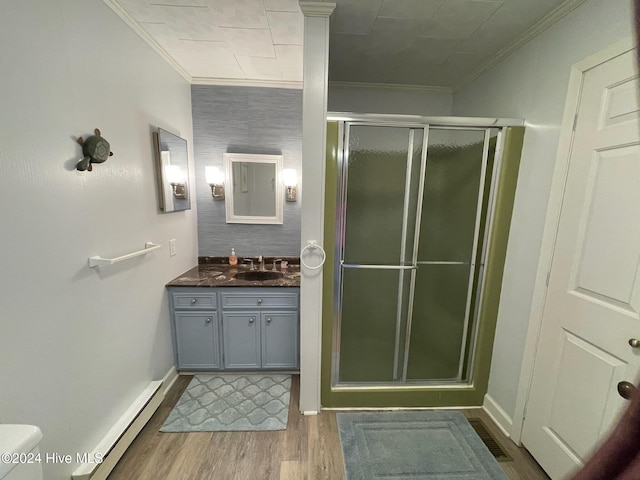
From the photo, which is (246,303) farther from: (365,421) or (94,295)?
(365,421)

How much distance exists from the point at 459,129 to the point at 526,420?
6.12 feet

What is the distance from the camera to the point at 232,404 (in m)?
1.89

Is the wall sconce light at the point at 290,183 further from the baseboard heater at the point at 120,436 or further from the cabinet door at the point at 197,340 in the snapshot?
the baseboard heater at the point at 120,436

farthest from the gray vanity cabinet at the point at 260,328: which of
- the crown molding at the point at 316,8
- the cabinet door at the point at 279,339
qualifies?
the crown molding at the point at 316,8

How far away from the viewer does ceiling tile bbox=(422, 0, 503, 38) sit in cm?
138

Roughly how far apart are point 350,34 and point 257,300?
2.01 m

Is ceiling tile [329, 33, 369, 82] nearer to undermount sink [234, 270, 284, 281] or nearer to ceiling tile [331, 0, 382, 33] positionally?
ceiling tile [331, 0, 382, 33]

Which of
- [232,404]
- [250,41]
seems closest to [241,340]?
[232,404]

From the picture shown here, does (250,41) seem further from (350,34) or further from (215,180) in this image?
(215,180)

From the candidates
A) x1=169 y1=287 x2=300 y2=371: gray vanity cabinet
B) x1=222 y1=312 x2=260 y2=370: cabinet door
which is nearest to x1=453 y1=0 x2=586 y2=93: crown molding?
x1=169 y1=287 x2=300 y2=371: gray vanity cabinet

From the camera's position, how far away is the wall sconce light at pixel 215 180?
2418mm

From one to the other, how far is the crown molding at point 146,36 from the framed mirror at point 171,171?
56 cm

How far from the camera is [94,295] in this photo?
1.36 metres

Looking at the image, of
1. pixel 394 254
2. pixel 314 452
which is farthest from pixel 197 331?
pixel 394 254
